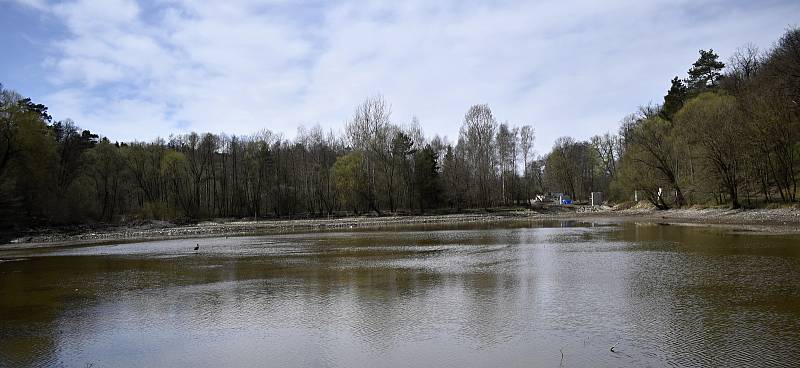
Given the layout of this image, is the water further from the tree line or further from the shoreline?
the tree line

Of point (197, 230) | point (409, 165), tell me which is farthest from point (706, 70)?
point (197, 230)

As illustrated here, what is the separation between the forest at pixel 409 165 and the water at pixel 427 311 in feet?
76.1

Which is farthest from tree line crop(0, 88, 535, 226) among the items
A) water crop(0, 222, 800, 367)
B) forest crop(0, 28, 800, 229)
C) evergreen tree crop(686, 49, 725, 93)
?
water crop(0, 222, 800, 367)

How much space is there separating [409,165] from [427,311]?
63.0 meters

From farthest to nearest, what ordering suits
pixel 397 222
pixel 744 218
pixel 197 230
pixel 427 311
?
pixel 397 222
pixel 197 230
pixel 744 218
pixel 427 311

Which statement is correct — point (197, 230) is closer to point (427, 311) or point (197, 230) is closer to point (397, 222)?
point (397, 222)

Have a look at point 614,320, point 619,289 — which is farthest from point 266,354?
point 619,289

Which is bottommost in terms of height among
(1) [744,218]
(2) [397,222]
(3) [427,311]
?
(3) [427,311]

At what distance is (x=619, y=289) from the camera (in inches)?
515

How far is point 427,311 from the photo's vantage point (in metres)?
11.5

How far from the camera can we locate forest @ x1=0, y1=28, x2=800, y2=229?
134 ft

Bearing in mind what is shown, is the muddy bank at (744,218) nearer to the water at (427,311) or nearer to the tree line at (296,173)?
the water at (427,311)

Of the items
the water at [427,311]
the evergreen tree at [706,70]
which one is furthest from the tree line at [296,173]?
the water at [427,311]

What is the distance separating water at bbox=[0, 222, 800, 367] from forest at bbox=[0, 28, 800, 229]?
76.1 ft
